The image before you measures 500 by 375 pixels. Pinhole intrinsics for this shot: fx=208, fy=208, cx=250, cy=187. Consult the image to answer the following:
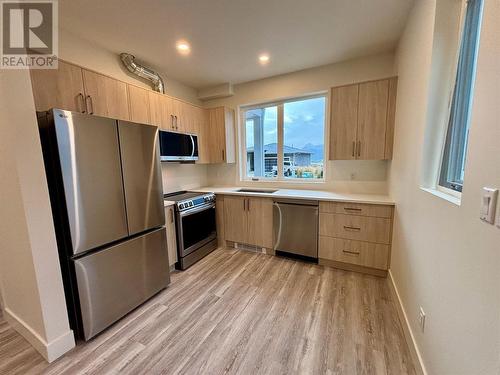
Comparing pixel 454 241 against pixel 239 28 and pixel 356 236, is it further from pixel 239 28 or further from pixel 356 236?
pixel 239 28

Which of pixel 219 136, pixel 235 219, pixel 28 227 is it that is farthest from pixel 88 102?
pixel 235 219

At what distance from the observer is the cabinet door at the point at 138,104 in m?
2.46

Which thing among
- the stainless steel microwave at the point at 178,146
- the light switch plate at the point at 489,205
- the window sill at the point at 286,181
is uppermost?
the stainless steel microwave at the point at 178,146

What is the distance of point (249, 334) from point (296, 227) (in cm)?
147

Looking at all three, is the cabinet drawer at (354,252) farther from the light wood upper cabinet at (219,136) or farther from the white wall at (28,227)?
the white wall at (28,227)

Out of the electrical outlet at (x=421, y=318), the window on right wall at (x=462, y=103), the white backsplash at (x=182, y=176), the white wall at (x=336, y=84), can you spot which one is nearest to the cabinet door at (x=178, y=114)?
the white backsplash at (x=182, y=176)

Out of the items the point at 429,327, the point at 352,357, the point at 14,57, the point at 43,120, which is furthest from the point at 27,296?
the point at 429,327

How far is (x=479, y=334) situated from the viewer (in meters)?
0.76

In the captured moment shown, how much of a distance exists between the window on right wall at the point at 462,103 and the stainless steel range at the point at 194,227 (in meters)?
2.53

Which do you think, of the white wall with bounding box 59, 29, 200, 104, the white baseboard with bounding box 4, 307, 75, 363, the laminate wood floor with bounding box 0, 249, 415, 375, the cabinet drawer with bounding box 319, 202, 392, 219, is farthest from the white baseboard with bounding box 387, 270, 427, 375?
the white wall with bounding box 59, 29, 200, 104

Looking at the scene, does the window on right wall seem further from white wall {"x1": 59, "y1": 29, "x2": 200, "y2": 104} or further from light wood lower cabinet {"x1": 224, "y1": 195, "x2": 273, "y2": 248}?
white wall {"x1": 59, "y1": 29, "x2": 200, "y2": 104}

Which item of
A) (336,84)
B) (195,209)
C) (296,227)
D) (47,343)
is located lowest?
(47,343)

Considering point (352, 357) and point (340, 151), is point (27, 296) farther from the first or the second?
point (340, 151)

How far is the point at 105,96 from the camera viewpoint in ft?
7.20
